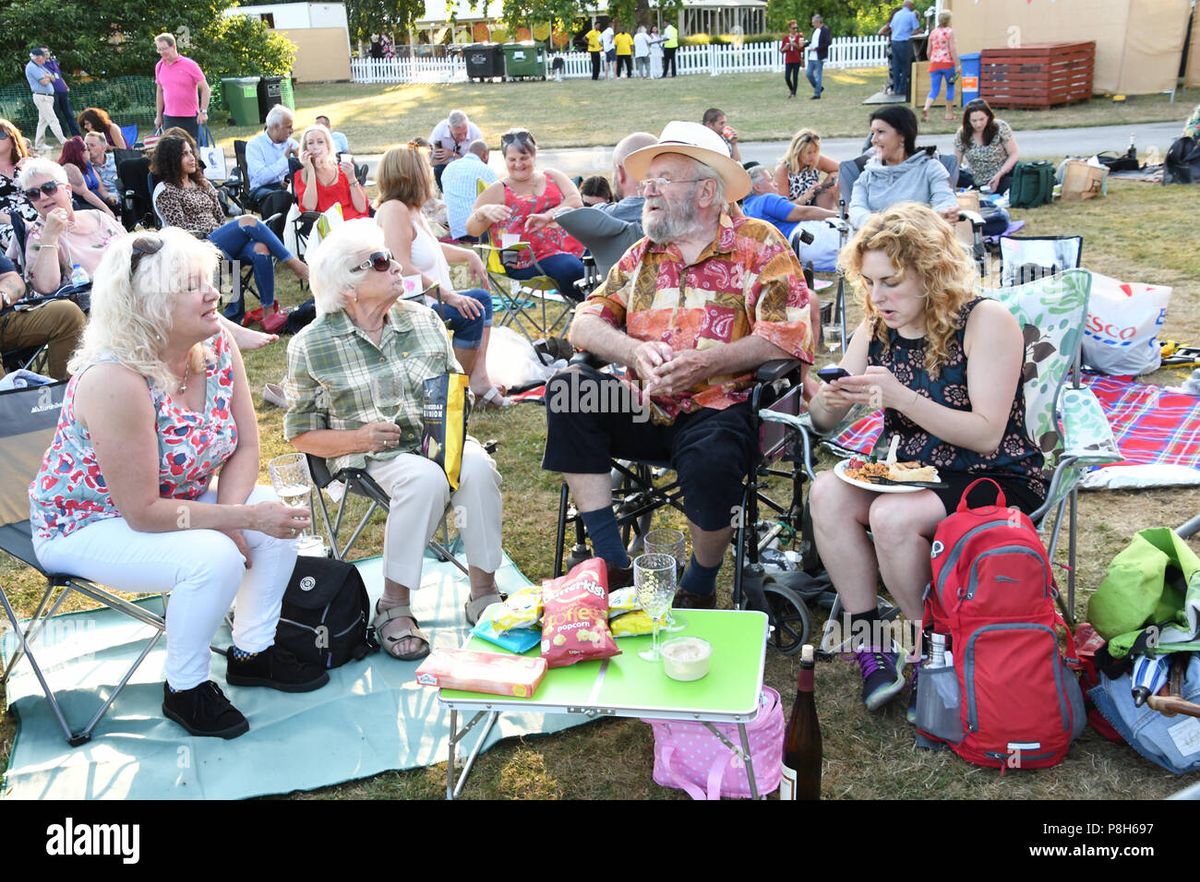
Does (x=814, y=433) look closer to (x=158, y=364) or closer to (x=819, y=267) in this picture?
(x=158, y=364)

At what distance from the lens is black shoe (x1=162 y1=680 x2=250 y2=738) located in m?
3.12

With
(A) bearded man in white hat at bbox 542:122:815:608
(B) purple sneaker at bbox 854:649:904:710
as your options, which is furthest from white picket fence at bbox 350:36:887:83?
(B) purple sneaker at bbox 854:649:904:710

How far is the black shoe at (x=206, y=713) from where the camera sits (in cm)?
312

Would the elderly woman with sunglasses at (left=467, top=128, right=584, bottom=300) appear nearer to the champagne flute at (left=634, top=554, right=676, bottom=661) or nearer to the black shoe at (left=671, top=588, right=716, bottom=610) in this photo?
the black shoe at (left=671, top=588, right=716, bottom=610)

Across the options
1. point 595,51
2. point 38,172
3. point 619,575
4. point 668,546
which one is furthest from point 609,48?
point 668,546

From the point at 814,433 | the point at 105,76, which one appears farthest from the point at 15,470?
the point at 105,76

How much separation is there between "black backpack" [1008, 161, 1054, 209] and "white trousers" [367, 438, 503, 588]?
27.3 feet

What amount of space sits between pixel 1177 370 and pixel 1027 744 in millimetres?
3874

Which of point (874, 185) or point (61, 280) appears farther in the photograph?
point (874, 185)

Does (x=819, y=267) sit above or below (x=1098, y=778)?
above

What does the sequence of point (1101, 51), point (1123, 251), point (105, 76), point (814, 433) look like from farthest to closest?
point (105, 76), point (1101, 51), point (1123, 251), point (814, 433)

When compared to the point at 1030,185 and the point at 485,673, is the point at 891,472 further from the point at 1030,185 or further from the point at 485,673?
the point at 1030,185

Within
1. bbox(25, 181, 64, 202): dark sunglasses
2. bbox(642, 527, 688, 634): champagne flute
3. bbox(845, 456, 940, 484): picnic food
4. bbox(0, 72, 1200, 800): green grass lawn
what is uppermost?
bbox(25, 181, 64, 202): dark sunglasses

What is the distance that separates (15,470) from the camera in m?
3.47
